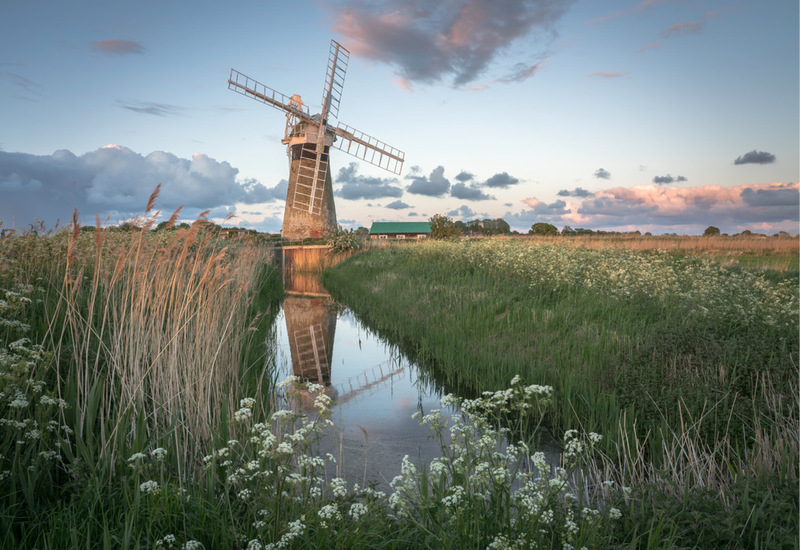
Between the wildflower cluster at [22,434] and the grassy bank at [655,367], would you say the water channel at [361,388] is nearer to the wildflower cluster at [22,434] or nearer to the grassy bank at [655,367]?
the grassy bank at [655,367]

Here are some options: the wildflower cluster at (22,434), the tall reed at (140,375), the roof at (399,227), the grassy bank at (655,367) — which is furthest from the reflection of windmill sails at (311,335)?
the roof at (399,227)

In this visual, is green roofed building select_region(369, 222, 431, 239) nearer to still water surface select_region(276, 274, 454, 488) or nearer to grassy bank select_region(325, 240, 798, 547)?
still water surface select_region(276, 274, 454, 488)

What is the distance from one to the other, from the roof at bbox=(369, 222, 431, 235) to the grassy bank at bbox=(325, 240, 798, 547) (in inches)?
2330

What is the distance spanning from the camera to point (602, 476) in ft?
14.2

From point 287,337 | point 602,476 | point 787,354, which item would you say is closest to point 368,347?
point 287,337

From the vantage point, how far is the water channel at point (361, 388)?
502 centimetres

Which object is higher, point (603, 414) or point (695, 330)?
point (695, 330)

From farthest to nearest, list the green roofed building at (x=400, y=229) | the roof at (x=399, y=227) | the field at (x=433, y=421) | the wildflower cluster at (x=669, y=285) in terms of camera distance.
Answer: the roof at (x=399, y=227)
the green roofed building at (x=400, y=229)
the wildflower cluster at (x=669, y=285)
the field at (x=433, y=421)

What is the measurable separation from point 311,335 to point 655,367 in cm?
803

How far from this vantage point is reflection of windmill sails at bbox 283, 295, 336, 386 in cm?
865

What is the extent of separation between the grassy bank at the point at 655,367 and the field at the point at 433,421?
0.03 metres

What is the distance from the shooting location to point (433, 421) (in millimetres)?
3348

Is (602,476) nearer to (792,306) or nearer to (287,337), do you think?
(792,306)

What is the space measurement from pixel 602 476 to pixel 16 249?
9.19 m
